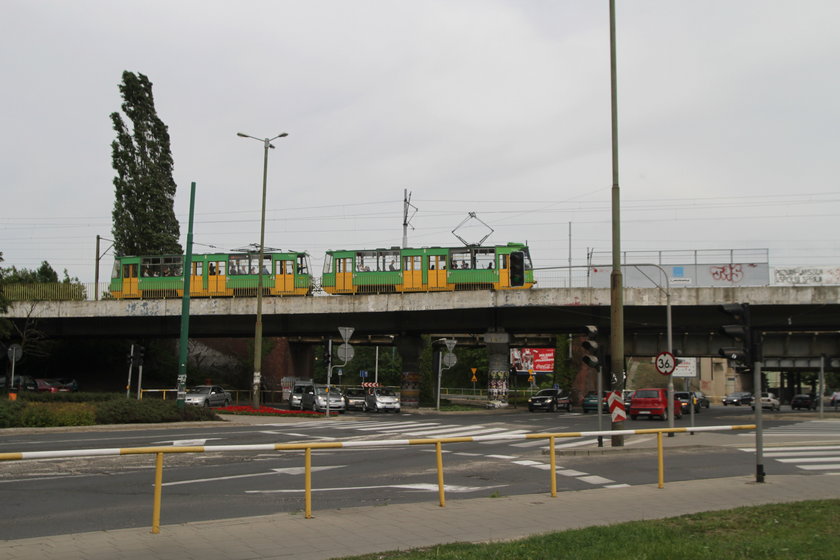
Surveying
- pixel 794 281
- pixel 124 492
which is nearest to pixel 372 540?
pixel 124 492

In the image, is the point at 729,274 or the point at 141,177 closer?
the point at 729,274

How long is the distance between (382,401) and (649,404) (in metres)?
13.2

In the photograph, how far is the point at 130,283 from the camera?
4759 cm

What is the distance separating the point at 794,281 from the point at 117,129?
150 feet

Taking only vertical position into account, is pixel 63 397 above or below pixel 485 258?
below

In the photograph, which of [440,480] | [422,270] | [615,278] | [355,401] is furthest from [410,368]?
[440,480]

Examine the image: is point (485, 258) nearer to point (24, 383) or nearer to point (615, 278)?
point (615, 278)

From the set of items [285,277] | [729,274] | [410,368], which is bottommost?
[410,368]

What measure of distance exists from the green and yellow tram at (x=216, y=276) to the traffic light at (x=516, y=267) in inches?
824

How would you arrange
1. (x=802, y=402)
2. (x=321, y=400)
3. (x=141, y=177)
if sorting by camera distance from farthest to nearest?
(x=802, y=402) → (x=141, y=177) → (x=321, y=400)

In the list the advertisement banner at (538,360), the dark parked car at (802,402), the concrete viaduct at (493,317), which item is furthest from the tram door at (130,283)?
the dark parked car at (802,402)

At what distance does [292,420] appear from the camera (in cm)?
3144

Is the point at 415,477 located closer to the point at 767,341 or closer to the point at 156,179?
the point at 767,341

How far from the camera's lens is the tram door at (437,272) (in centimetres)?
4441
